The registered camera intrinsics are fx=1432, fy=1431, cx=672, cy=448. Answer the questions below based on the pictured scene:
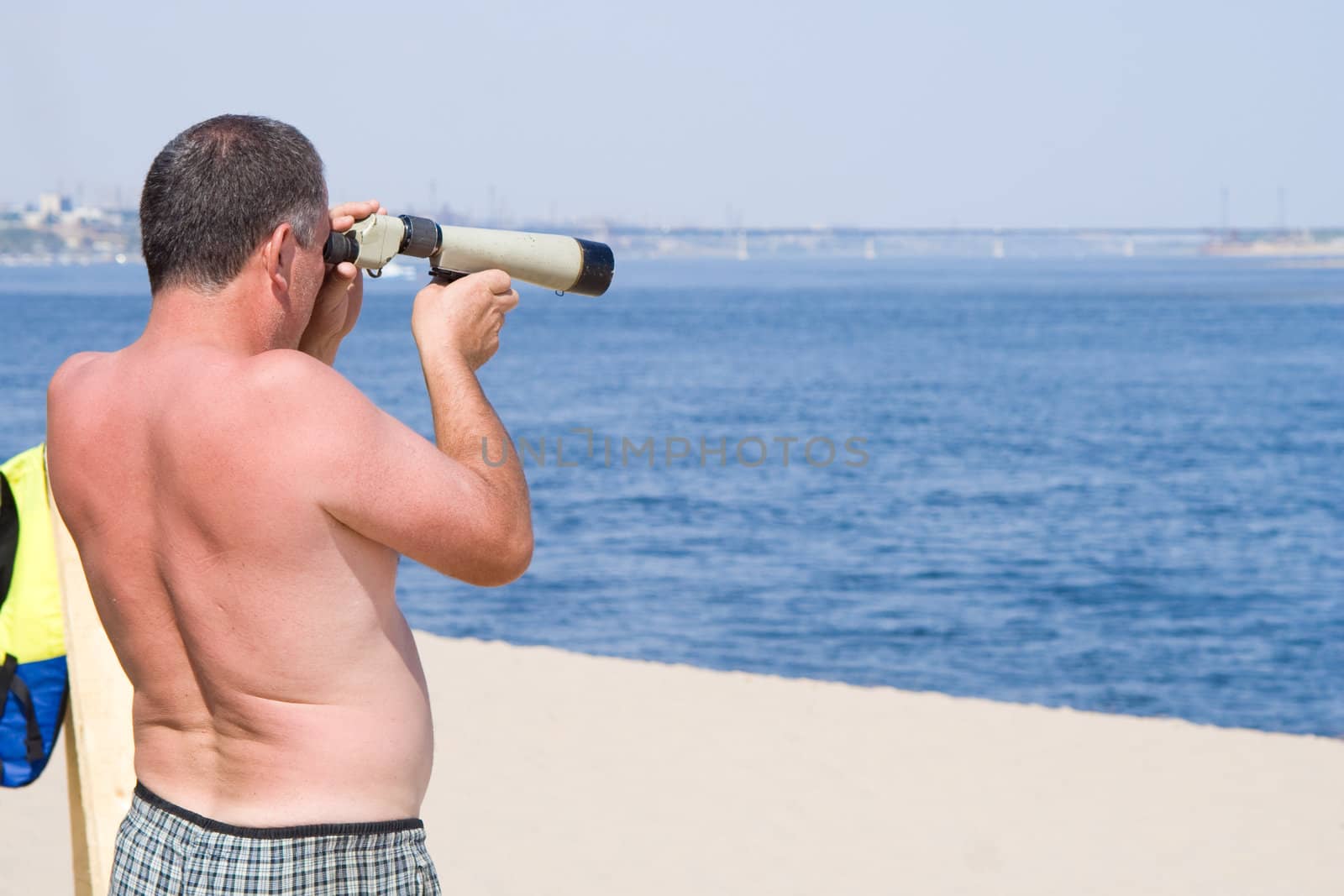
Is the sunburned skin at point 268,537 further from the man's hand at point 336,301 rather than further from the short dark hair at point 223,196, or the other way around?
the man's hand at point 336,301

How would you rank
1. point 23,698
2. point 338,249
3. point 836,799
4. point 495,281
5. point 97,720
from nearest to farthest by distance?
point 338,249
point 495,281
point 97,720
point 23,698
point 836,799

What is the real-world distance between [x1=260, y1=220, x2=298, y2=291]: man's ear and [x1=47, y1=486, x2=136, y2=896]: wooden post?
1.52 metres

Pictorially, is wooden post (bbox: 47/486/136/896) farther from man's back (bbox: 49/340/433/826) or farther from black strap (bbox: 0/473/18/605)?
man's back (bbox: 49/340/433/826)

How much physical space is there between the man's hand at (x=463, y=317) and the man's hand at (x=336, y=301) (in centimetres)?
12

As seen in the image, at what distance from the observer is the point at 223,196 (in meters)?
1.80

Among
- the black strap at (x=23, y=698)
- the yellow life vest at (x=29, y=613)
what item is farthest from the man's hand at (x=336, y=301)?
the black strap at (x=23, y=698)

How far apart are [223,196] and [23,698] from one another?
7.83 feet

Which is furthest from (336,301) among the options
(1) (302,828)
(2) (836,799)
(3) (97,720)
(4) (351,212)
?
(2) (836,799)

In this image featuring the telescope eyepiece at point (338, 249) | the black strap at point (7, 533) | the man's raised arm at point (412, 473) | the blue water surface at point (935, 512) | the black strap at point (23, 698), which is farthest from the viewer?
the blue water surface at point (935, 512)

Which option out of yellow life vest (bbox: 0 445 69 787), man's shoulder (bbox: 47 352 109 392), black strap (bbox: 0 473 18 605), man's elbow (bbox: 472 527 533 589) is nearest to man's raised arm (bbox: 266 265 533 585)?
man's elbow (bbox: 472 527 533 589)

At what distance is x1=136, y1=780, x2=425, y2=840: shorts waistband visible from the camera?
6.02ft

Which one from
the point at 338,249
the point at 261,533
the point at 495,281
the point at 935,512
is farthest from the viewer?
the point at 935,512

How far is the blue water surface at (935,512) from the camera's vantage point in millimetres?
14336

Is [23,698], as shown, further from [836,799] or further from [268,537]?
[836,799]
